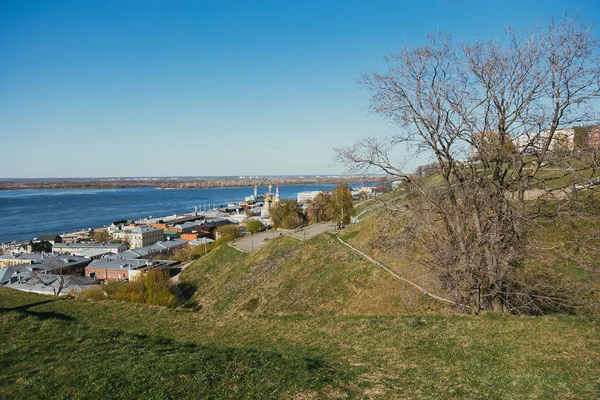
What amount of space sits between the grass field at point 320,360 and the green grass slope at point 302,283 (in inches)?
108

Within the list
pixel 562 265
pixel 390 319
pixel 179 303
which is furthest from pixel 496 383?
pixel 179 303

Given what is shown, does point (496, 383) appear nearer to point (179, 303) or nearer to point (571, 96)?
point (571, 96)

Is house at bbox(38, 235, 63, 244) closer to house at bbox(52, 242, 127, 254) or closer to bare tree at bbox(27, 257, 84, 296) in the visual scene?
house at bbox(52, 242, 127, 254)

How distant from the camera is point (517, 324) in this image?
8.46 metres

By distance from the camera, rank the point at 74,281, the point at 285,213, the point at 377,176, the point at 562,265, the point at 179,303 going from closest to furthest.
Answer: the point at 377,176, the point at 562,265, the point at 179,303, the point at 74,281, the point at 285,213

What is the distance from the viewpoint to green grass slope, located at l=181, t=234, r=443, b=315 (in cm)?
1670

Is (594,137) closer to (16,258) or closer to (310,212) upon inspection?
(310,212)

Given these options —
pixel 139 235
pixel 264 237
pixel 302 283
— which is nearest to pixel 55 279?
pixel 264 237

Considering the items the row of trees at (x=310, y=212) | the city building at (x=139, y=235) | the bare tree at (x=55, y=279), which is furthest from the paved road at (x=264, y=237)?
the city building at (x=139, y=235)

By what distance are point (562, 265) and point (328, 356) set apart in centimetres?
936

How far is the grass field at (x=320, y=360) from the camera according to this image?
229 inches

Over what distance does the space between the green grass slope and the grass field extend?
274 cm

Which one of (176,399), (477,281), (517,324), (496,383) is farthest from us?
(477,281)

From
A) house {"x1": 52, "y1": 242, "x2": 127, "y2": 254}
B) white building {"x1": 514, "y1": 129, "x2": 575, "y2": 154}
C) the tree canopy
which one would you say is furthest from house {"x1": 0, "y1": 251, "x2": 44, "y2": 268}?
white building {"x1": 514, "y1": 129, "x2": 575, "y2": 154}
